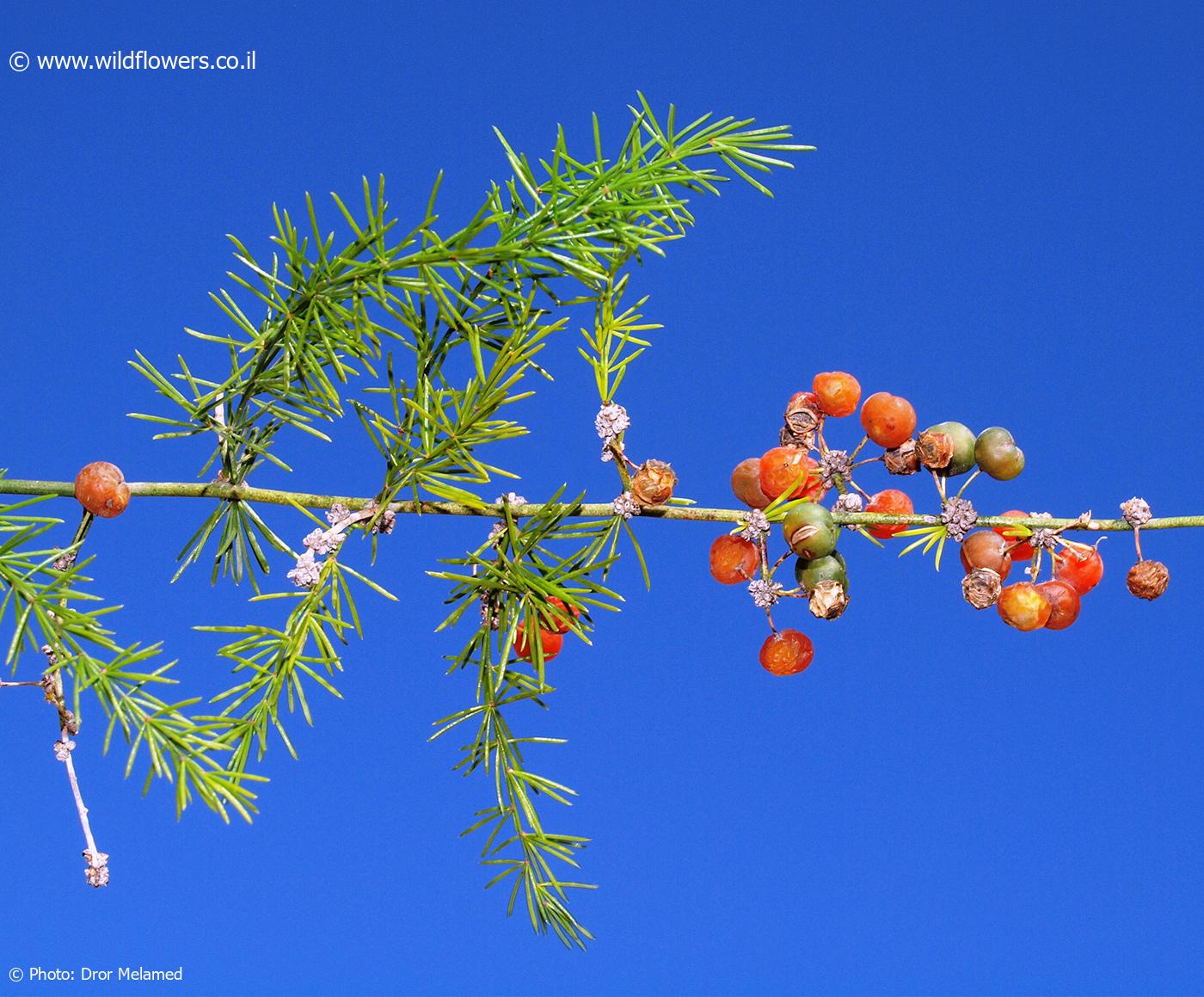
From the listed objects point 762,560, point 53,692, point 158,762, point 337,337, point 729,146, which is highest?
point 729,146

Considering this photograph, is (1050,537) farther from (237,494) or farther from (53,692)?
(53,692)

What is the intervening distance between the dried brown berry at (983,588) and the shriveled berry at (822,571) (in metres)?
0.12

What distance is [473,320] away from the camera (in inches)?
49.2

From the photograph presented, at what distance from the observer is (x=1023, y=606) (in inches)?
51.1

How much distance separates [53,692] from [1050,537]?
1.02 meters

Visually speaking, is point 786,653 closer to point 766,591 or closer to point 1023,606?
point 766,591

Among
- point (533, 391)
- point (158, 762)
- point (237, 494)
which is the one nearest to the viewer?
point (158, 762)

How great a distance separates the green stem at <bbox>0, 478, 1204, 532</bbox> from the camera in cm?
128

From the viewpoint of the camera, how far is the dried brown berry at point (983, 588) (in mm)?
1298

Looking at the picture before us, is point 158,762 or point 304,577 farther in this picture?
point 304,577

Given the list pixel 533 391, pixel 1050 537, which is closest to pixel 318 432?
pixel 533 391

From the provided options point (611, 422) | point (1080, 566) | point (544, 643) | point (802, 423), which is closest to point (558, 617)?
point (544, 643)

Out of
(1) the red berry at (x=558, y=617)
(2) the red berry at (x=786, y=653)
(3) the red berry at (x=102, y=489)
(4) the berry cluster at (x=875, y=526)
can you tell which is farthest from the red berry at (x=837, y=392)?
(3) the red berry at (x=102, y=489)

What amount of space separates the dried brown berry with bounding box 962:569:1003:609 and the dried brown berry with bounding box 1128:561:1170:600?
0.14 meters
